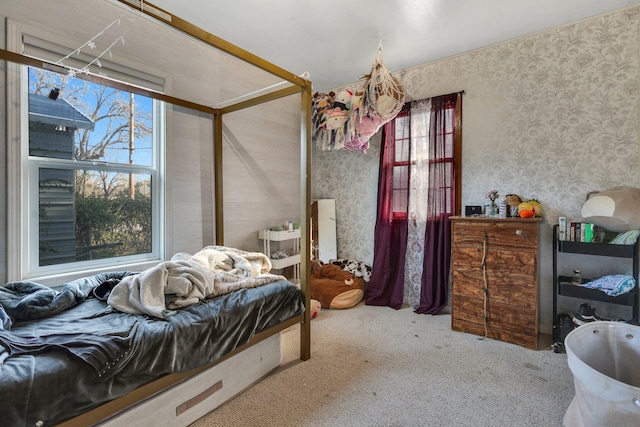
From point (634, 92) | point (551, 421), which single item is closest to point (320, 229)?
point (551, 421)

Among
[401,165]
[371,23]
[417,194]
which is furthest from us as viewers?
[401,165]

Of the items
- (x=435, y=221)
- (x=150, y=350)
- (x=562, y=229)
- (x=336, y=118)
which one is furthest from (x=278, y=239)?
(x=562, y=229)

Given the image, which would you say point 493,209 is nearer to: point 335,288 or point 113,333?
point 335,288

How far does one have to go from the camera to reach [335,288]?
3.18m

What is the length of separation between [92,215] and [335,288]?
86.8 inches

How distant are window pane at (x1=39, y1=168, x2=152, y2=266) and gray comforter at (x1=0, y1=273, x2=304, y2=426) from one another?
45cm

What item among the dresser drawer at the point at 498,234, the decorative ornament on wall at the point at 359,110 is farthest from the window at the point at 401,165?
the dresser drawer at the point at 498,234

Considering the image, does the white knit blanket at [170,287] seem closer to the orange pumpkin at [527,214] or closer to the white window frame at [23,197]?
the white window frame at [23,197]

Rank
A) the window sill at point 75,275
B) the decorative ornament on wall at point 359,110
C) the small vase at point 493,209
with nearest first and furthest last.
A: the window sill at point 75,275 → the decorative ornament on wall at point 359,110 → the small vase at point 493,209

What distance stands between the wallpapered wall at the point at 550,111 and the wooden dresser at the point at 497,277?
1.39 feet

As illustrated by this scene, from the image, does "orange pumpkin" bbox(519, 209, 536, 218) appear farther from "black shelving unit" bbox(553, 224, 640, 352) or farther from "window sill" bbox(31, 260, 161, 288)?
"window sill" bbox(31, 260, 161, 288)

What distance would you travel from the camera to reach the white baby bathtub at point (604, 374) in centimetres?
112

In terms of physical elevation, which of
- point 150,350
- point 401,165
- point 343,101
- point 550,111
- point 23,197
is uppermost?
point 343,101

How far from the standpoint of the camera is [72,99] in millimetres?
2023
